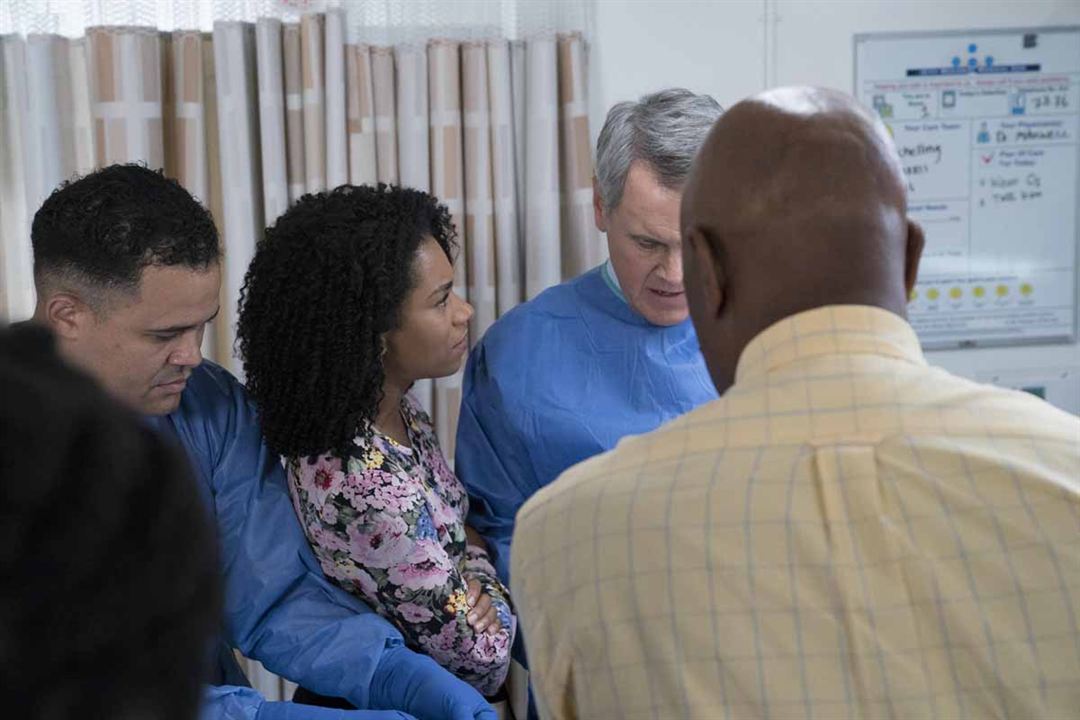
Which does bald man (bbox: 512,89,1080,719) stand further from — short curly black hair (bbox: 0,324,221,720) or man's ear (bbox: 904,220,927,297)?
short curly black hair (bbox: 0,324,221,720)

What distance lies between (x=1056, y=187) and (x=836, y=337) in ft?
7.81

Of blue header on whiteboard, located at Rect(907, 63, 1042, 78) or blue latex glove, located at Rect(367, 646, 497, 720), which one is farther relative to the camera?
blue header on whiteboard, located at Rect(907, 63, 1042, 78)

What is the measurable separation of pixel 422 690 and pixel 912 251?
2.98 feet

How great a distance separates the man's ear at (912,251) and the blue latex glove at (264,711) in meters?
0.89

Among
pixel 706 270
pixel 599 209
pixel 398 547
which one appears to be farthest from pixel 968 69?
pixel 706 270

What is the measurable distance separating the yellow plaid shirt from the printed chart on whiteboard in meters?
2.15

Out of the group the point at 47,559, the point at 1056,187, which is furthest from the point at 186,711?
the point at 1056,187

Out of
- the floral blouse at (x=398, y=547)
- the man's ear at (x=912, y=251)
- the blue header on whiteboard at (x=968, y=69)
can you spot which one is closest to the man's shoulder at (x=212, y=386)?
the floral blouse at (x=398, y=547)

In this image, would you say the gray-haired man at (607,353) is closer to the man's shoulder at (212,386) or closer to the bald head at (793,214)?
the man's shoulder at (212,386)

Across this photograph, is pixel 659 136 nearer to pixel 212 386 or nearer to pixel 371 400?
pixel 371 400

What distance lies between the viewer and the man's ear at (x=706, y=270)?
0.95 metres

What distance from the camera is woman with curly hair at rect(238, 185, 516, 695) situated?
5.43 ft

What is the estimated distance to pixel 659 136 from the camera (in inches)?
73.2

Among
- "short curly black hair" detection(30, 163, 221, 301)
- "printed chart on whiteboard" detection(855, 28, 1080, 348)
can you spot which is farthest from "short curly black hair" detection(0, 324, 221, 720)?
"printed chart on whiteboard" detection(855, 28, 1080, 348)
